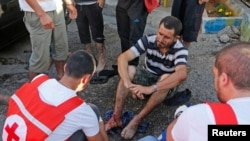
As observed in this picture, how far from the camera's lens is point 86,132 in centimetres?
220

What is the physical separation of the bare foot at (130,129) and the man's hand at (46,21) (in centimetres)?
118

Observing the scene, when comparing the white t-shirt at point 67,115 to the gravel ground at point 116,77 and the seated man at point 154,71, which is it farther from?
the gravel ground at point 116,77

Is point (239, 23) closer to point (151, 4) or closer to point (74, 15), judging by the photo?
point (151, 4)

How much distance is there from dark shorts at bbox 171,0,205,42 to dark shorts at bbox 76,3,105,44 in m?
0.90

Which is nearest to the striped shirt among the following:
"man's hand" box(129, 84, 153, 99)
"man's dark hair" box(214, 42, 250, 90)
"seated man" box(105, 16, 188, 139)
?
"seated man" box(105, 16, 188, 139)

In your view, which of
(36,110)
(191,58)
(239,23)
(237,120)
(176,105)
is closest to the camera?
(237,120)

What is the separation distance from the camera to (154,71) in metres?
3.39

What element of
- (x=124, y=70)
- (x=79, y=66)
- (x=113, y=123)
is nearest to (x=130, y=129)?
(x=113, y=123)

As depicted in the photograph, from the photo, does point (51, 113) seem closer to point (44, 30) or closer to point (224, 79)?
point (224, 79)

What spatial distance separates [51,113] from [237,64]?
107 centimetres

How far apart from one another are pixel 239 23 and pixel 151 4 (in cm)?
207

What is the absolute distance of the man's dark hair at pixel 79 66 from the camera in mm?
2223

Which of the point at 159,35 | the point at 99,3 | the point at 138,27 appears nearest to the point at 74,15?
the point at 99,3

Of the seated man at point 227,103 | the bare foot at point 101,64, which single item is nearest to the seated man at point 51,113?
the seated man at point 227,103
